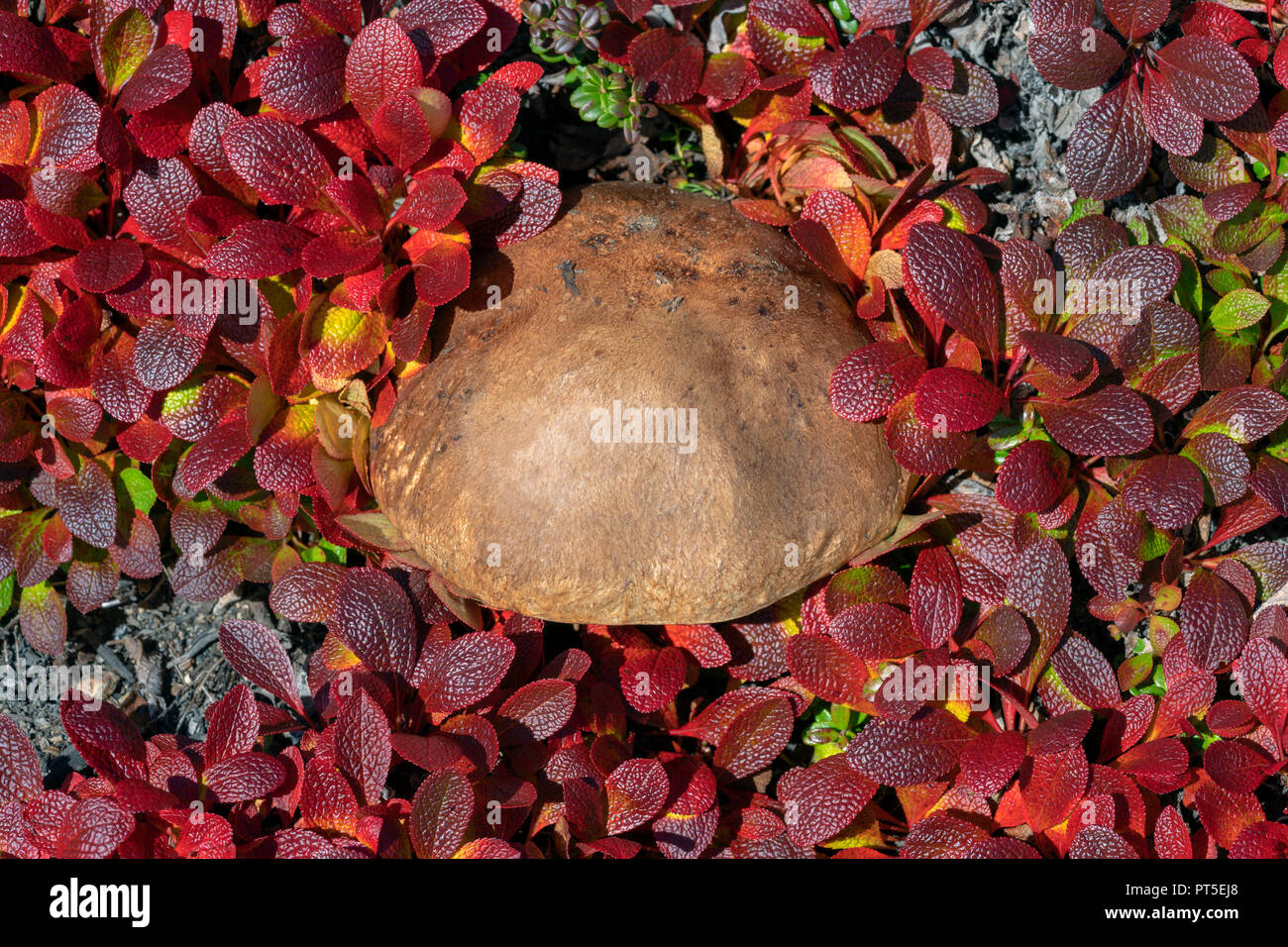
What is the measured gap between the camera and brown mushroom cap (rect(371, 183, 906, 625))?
2.02 m

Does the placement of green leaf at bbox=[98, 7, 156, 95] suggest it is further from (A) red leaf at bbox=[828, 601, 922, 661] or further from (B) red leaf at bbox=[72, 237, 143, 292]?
(A) red leaf at bbox=[828, 601, 922, 661]

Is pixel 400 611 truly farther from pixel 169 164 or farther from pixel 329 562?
pixel 169 164

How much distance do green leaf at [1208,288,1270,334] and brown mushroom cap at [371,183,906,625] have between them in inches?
34.7

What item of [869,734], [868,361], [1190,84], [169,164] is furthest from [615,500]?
[1190,84]

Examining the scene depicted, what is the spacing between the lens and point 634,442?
202 centimetres

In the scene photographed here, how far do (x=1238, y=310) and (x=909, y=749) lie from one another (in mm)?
1291

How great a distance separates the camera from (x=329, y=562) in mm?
2480

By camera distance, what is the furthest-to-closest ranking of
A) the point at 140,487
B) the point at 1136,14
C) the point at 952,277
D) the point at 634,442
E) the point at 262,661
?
the point at 140,487
the point at 262,661
the point at 1136,14
the point at 952,277
the point at 634,442

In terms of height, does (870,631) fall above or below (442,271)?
below

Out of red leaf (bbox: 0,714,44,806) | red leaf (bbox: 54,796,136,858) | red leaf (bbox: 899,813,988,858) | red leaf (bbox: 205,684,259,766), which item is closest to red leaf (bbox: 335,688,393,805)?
red leaf (bbox: 205,684,259,766)

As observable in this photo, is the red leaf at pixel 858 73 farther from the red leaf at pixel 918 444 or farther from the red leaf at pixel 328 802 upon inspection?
the red leaf at pixel 328 802

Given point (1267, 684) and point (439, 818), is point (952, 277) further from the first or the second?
point (439, 818)

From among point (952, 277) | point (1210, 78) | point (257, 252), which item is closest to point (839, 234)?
point (952, 277)

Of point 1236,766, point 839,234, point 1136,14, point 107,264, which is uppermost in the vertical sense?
point 1136,14
